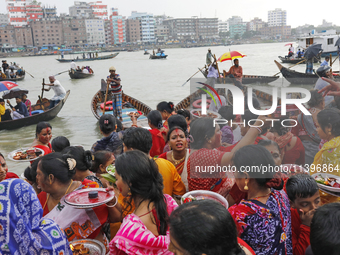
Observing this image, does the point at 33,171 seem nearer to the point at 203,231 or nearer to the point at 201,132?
the point at 201,132

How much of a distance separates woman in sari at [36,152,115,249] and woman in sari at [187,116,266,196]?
2.45ft

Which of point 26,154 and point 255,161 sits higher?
point 255,161

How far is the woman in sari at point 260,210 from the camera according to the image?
151 centimetres

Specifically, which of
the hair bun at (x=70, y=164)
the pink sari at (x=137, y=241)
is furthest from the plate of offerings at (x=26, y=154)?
the pink sari at (x=137, y=241)

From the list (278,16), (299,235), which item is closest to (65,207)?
(299,235)

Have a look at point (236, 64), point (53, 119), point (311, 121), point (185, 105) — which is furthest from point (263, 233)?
point (53, 119)

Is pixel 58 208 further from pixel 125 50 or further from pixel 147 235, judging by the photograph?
pixel 125 50

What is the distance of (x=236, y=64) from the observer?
29.5 feet

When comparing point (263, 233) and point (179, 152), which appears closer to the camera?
point (263, 233)

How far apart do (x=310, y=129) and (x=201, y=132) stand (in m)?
1.73

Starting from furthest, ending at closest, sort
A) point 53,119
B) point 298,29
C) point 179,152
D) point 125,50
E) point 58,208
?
point 298,29 < point 125,50 < point 53,119 < point 179,152 < point 58,208

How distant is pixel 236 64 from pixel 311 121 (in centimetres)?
573

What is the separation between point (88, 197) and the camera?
189cm

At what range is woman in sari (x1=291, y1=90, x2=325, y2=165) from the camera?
343cm
